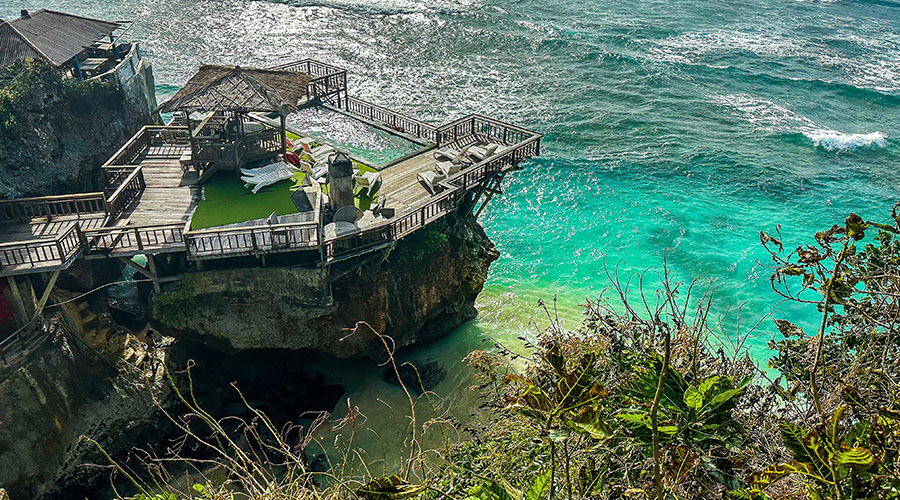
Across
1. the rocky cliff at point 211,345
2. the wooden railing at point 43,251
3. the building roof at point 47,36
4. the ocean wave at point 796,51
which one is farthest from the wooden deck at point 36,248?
the ocean wave at point 796,51

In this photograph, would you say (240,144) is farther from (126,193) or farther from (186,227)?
(186,227)

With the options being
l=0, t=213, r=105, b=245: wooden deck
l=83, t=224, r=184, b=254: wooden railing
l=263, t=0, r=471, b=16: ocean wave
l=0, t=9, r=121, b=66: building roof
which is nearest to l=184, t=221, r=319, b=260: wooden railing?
l=83, t=224, r=184, b=254: wooden railing

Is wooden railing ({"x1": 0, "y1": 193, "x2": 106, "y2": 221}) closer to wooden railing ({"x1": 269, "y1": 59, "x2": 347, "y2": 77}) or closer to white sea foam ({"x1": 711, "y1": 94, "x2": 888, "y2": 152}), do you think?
wooden railing ({"x1": 269, "y1": 59, "x2": 347, "y2": 77})

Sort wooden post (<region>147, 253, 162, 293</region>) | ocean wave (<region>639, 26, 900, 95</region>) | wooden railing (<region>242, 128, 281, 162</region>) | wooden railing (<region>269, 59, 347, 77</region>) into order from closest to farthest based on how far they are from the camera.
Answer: wooden post (<region>147, 253, 162, 293</region>)
wooden railing (<region>242, 128, 281, 162</region>)
wooden railing (<region>269, 59, 347, 77</region>)
ocean wave (<region>639, 26, 900, 95</region>)

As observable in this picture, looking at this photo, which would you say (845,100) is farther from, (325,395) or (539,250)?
(325,395)

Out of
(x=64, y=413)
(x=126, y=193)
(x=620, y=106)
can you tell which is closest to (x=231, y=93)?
(x=126, y=193)

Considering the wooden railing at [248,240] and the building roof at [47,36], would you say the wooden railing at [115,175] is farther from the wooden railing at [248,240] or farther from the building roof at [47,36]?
the wooden railing at [248,240]
